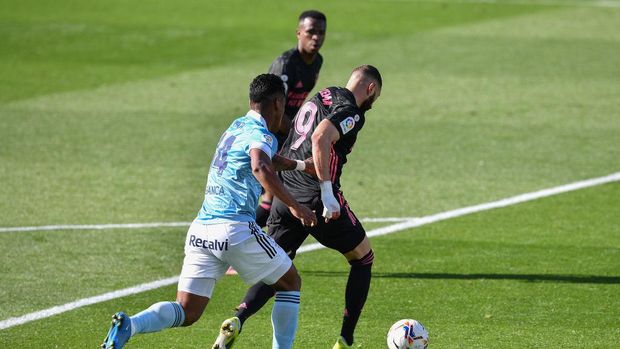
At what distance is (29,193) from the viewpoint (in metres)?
14.7

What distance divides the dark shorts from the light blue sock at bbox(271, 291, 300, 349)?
1.01m

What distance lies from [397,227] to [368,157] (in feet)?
12.3

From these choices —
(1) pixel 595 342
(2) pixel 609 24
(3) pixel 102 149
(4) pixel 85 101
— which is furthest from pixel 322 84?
(1) pixel 595 342

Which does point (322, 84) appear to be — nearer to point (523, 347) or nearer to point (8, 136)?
point (8, 136)

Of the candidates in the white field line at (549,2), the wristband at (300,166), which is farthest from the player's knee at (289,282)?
the white field line at (549,2)

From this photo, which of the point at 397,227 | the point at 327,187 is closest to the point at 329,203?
the point at 327,187

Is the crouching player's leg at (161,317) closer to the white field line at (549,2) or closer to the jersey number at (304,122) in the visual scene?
the jersey number at (304,122)

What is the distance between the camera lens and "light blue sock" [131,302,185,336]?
796 centimetres

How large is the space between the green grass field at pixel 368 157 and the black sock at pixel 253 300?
28cm

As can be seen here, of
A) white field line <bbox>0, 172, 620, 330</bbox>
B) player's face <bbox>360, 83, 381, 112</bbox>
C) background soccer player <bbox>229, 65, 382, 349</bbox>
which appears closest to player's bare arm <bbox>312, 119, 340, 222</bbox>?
background soccer player <bbox>229, 65, 382, 349</bbox>

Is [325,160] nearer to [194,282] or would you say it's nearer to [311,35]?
[194,282]

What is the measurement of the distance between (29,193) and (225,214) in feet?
23.5

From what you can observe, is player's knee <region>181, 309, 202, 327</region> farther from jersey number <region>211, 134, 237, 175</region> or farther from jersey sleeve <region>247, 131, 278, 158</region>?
jersey sleeve <region>247, 131, 278, 158</region>

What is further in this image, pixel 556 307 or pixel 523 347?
pixel 556 307
